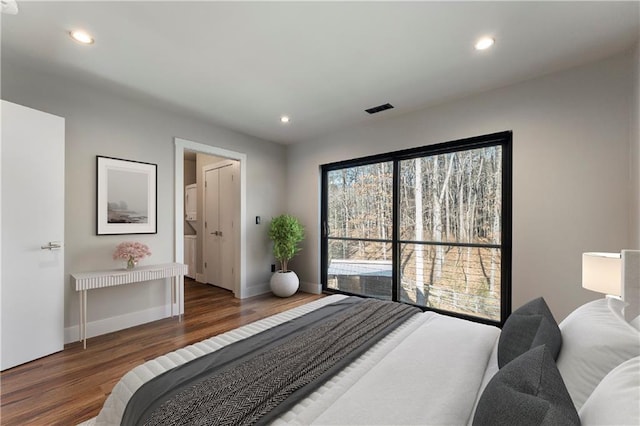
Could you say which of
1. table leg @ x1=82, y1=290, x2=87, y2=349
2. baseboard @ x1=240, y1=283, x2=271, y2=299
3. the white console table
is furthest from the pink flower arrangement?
baseboard @ x1=240, y1=283, x2=271, y2=299

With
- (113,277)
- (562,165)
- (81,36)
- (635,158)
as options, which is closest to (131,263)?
(113,277)

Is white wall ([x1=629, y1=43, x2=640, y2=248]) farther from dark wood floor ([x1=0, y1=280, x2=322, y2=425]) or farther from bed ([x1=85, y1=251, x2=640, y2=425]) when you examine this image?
dark wood floor ([x1=0, y1=280, x2=322, y2=425])

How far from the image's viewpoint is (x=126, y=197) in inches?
126

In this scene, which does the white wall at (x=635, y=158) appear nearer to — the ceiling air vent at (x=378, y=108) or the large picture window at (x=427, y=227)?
the large picture window at (x=427, y=227)

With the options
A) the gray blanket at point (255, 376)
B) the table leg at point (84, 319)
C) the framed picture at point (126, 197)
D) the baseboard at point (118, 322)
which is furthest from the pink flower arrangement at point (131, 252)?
the gray blanket at point (255, 376)

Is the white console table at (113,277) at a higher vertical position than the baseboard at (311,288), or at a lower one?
higher

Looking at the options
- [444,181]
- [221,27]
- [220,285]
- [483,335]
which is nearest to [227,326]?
[220,285]

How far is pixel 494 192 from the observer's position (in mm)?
3074

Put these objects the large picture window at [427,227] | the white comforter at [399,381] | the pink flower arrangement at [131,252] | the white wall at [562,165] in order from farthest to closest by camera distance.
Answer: the large picture window at [427,227], the pink flower arrangement at [131,252], the white wall at [562,165], the white comforter at [399,381]

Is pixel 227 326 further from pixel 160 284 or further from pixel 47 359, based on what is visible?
pixel 47 359

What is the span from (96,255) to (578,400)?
12.8ft

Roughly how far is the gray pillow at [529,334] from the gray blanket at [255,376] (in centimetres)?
62

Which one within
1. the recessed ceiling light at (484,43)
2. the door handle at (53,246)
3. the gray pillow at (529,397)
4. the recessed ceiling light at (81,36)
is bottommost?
the gray pillow at (529,397)

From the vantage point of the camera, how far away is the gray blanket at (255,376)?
3.14 feet
